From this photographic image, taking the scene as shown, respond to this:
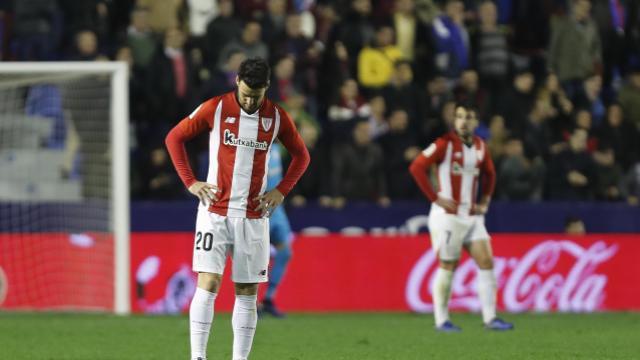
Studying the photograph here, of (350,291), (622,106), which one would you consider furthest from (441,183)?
(622,106)

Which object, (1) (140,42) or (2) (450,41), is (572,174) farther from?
(1) (140,42)

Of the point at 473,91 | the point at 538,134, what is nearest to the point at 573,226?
the point at 538,134

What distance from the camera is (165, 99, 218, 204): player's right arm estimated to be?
8.35m

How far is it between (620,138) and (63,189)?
Result: 7.41 m

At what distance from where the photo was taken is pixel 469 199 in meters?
12.6

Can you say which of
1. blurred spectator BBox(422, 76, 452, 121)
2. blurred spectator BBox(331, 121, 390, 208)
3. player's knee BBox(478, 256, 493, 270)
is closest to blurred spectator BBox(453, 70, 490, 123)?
blurred spectator BBox(422, 76, 452, 121)

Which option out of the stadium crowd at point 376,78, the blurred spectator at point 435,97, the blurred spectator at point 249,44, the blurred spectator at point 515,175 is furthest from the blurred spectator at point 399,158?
the blurred spectator at point 249,44

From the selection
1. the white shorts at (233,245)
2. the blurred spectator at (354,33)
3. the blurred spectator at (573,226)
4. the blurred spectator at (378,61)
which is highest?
the blurred spectator at (354,33)

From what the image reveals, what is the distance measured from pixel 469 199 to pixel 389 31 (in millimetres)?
5771

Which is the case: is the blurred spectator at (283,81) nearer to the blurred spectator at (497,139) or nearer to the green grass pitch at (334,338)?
the blurred spectator at (497,139)

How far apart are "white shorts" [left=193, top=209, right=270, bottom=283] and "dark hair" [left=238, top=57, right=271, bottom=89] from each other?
2.90 ft

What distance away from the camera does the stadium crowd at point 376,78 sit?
54.5 ft

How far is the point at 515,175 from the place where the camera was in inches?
655

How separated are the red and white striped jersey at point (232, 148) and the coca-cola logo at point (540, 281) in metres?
7.26
